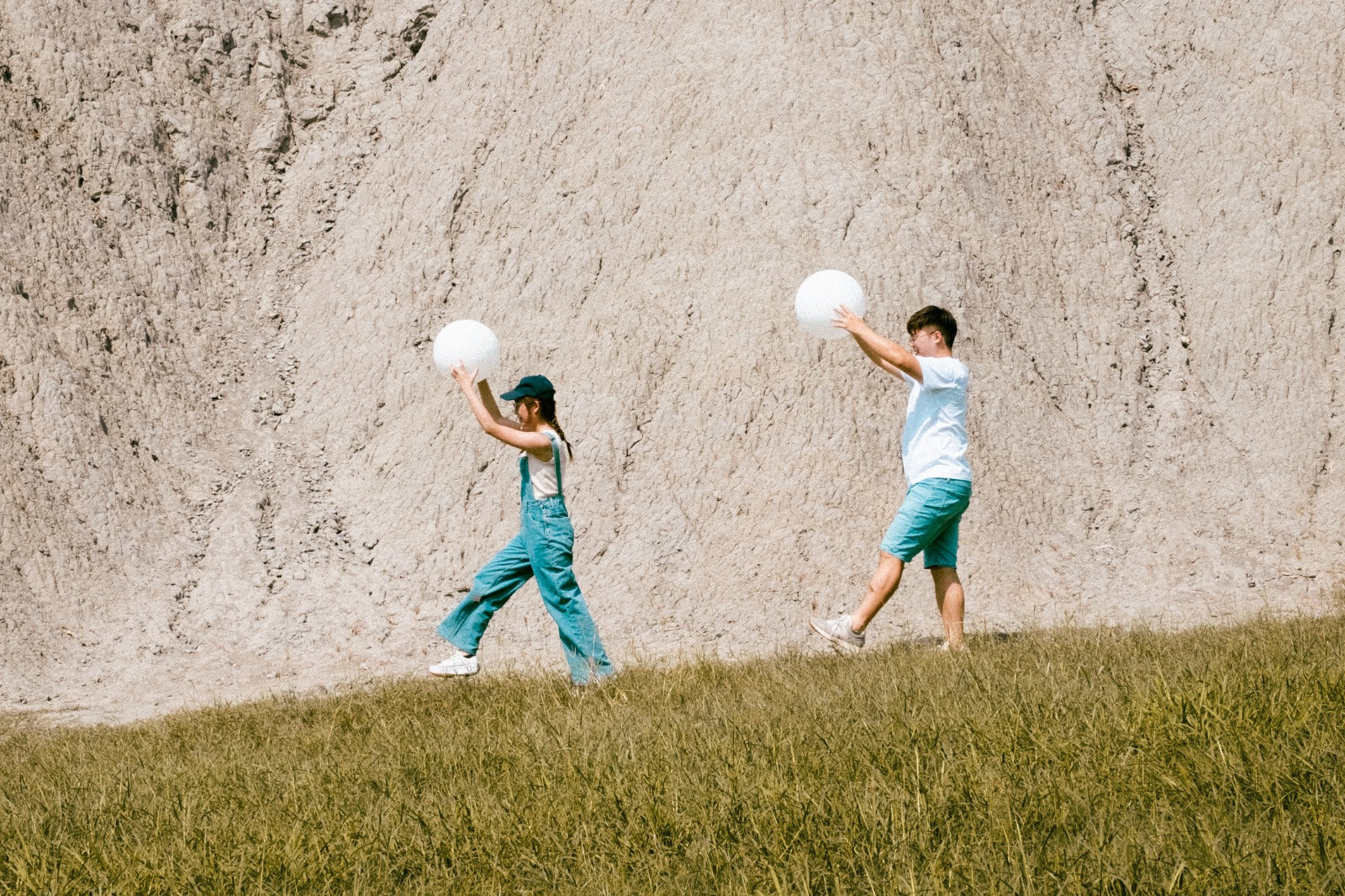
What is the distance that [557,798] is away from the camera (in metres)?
4.01

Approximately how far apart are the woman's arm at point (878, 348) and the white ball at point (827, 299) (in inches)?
2.3

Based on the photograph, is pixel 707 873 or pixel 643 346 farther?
pixel 643 346

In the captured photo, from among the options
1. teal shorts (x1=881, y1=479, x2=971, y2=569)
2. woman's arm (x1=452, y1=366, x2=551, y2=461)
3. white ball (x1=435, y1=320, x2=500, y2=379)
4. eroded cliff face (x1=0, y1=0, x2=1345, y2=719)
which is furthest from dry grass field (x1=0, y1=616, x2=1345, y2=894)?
eroded cliff face (x1=0, y1=0, x2=1345, y2=719)

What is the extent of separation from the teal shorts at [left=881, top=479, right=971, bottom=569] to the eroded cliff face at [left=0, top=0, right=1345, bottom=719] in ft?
9.91

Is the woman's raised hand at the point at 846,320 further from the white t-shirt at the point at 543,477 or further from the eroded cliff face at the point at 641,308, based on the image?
the eroded cliff face at the point at 641,308

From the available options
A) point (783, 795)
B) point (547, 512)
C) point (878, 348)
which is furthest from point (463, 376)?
point (783, 795)

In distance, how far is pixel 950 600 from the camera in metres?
7.01

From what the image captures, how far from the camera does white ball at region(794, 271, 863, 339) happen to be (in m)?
6.56

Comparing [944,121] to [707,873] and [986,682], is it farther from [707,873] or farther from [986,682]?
[707,873]

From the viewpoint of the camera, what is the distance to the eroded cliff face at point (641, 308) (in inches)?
432

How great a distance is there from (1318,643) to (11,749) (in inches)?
292

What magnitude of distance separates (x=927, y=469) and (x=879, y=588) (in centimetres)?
75

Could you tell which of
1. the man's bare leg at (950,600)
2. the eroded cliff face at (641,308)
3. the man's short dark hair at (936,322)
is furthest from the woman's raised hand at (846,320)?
the eroded cliff face at (641,308)

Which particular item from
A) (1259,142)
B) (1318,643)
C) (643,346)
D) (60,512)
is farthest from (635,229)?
(1318,643)
